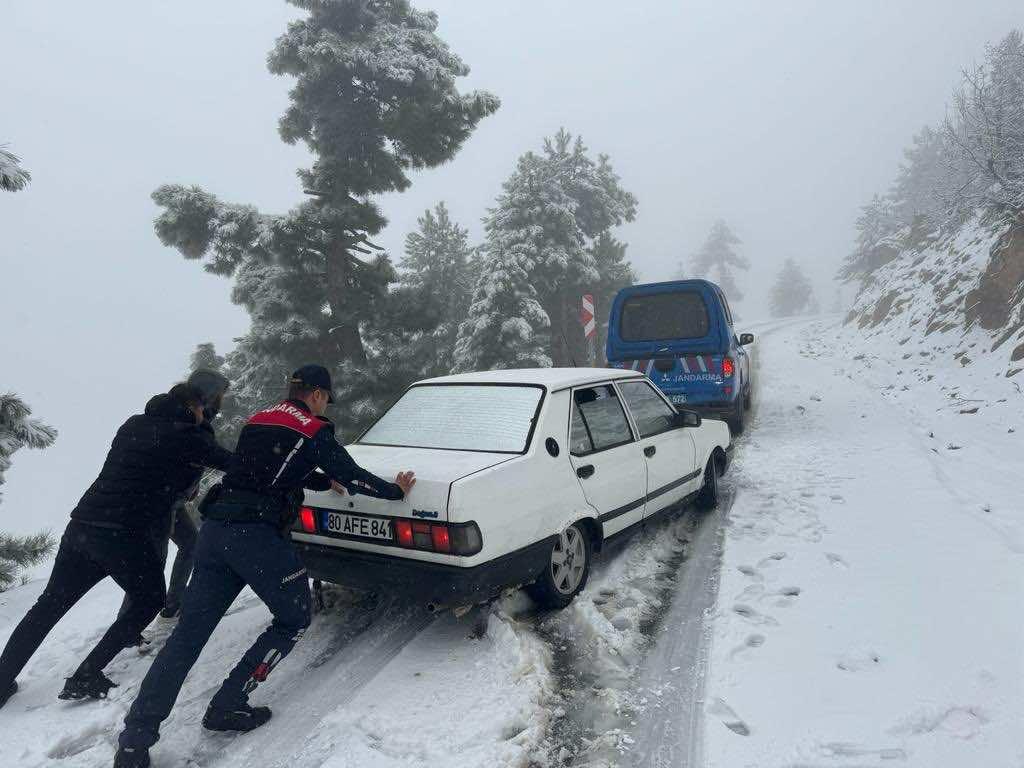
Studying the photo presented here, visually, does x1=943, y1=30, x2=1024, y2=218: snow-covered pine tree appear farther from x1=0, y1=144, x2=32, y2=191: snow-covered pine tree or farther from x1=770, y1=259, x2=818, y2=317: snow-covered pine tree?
x1=770, y1=259, x2=818, y2=317: snow-covered pine tree

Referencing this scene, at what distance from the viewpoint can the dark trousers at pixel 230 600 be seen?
2984 millimetres

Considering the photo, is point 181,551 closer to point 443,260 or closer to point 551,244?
point 551,244

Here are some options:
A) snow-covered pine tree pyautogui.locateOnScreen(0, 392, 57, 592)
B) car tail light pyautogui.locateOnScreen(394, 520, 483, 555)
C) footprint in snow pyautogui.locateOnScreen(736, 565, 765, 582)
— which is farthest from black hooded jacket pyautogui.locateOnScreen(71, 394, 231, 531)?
footprint in snow pyautogui.locateOnScreen(736, 565, 765, 582)

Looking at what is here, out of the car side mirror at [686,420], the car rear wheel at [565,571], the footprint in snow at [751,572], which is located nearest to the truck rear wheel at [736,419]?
the car side mirror at [686,420]

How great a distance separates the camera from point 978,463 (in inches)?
294

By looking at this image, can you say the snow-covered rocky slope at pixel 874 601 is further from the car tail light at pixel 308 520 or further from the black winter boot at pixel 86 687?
the black winter boot at pixel 86 687

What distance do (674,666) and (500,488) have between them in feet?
4.83

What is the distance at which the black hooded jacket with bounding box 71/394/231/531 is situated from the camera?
354 cm

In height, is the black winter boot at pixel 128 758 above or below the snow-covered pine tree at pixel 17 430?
below

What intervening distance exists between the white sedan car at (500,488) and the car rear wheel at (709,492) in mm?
804

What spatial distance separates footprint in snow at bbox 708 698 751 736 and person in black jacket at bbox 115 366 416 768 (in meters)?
2.17

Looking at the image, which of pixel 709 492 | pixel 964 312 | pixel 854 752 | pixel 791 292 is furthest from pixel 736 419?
pixel 791 292

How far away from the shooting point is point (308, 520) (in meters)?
4.01

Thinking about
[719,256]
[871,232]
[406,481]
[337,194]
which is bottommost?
[406,481]
